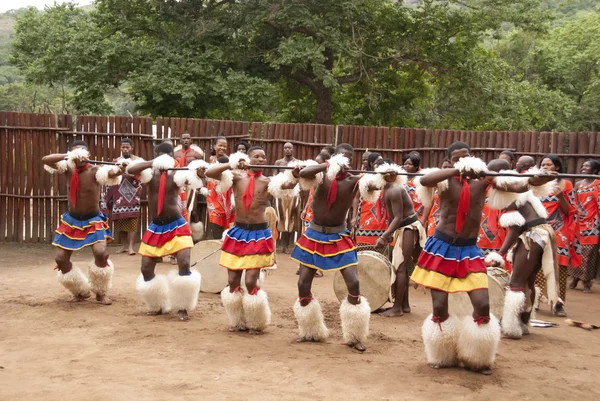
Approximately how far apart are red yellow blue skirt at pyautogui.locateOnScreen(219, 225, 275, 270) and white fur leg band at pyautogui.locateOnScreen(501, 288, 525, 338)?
2483 millimetres

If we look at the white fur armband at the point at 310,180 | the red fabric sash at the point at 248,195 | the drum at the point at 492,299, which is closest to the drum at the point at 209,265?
the red fabric sash at the point at 248,195

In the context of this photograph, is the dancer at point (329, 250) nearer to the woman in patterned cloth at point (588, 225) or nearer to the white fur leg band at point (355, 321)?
the white fur leg band at point (355, 321)

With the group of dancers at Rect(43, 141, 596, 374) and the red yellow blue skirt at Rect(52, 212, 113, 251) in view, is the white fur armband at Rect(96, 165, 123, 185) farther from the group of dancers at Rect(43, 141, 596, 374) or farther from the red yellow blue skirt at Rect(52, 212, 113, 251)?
the red yellow blue skirt at Rect(52, 212, 113, 251)

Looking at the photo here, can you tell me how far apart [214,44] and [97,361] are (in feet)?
44.6

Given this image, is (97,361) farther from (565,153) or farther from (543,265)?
(565,153)

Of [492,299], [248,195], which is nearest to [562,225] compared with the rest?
[492,299]

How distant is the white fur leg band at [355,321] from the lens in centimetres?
670

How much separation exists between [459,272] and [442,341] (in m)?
0.61

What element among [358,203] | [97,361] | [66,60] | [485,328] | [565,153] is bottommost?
[97,361]

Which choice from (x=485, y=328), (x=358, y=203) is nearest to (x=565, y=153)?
(x=358, y=203)

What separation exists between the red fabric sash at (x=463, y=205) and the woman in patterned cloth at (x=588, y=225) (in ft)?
Answer: 15.7

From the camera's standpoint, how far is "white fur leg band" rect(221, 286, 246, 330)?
24.0 feet

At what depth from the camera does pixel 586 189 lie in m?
10.4

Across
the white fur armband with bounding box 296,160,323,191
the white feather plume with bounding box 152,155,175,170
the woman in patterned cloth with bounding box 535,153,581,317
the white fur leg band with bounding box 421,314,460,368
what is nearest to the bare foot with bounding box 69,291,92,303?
the white feather plume with bounding box 152,155,175,170
